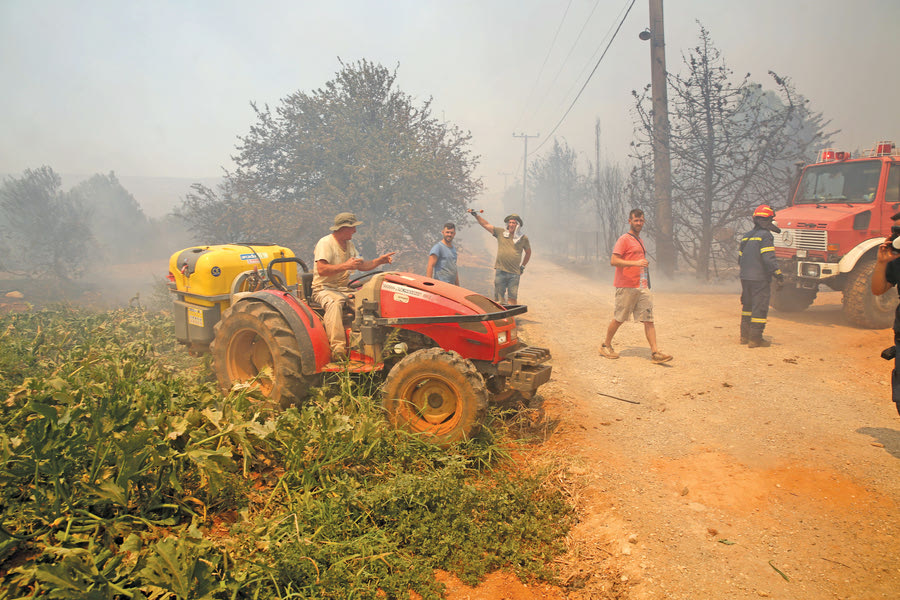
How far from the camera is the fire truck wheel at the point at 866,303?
8555 mm

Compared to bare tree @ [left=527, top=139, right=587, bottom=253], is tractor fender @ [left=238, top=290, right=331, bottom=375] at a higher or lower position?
lower

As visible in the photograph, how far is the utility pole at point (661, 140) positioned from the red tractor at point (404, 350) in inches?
512

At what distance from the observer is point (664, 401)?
5.92 m

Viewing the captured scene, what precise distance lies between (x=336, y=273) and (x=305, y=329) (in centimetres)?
78

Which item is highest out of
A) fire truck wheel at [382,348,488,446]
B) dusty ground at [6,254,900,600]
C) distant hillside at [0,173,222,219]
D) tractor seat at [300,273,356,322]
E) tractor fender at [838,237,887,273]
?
distant hillside at [0,173,222,219]

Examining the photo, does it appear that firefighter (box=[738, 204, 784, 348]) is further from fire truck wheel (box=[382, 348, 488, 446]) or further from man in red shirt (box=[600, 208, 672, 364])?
fire truck wheel (box=[382, 348, 488, 446])

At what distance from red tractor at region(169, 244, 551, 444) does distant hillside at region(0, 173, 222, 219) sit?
9437cm

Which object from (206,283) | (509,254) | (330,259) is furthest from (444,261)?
(206,283)

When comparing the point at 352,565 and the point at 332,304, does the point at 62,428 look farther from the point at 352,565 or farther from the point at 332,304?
the point at 332,304

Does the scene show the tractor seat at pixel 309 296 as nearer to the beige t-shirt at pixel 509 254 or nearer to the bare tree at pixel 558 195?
the beige t-shirt at pixel 509 254

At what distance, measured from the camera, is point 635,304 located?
7.41 meters

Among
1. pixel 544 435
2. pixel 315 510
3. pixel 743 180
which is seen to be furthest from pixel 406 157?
pixel 315 510

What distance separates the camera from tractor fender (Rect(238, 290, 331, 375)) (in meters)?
4.89

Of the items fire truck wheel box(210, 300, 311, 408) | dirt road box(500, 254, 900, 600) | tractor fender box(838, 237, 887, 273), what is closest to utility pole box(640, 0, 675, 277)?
tractor fender box(838, 237, 887, 273)
